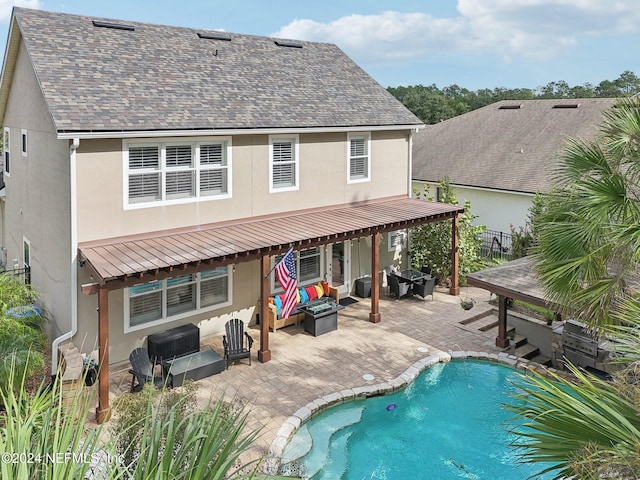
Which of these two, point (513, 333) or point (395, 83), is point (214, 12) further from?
point (395, 83)

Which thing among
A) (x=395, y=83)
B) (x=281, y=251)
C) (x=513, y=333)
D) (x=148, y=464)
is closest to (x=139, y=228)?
(x=281, y=251)

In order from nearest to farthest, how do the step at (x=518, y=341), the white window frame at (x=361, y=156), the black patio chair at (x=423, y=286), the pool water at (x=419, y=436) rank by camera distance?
the pool water at (x=419, y=436)
the step at (x=518, y=341)
the white window frame at (x=361, y=156)
the black patio chair at (x=423, y=286)

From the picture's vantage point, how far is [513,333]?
15.3 meters

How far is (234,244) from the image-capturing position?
1295cm

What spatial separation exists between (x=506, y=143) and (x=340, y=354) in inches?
893

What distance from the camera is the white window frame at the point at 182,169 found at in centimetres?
1280

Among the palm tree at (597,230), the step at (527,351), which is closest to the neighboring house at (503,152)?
the step at (527,351)

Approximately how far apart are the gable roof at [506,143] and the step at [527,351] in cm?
1314

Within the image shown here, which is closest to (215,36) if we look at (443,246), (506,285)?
(443,246)

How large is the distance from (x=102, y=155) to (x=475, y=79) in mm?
73330

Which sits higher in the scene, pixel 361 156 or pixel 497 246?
pixel 361 156

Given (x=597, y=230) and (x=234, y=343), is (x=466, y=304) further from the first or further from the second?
(x=597, y=230)

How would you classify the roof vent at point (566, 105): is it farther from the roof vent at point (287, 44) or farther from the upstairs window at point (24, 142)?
the upstairs window at point (24, 142)

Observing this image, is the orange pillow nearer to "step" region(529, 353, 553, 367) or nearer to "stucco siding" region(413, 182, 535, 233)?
"step" region(529, 353, 553, 367)
